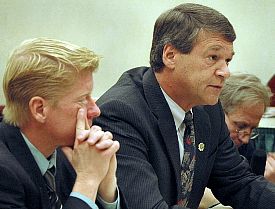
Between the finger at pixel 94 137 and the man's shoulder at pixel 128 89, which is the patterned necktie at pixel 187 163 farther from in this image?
the finger at pixel 94 137

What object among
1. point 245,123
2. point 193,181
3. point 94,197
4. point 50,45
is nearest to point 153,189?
point 94,197

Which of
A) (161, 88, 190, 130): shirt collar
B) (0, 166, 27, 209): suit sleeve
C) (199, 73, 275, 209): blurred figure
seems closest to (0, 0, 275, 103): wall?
(199, 73, 275, 209): blurred figure

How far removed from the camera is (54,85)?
129 centimetres

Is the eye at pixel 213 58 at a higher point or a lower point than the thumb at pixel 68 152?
higher

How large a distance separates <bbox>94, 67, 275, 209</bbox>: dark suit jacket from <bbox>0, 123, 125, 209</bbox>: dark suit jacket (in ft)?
0.89

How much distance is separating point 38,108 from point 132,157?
37cm

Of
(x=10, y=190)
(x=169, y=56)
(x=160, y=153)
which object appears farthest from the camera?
(x=169, y=56)

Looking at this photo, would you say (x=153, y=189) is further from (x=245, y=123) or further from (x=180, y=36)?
(x=245, y=123)

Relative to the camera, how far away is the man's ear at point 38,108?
129cm

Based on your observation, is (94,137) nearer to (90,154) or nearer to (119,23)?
(90,154)

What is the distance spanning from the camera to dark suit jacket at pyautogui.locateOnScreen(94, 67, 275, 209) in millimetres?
1524

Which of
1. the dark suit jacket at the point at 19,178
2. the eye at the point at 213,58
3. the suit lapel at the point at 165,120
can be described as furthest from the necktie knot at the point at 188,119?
the dark suit jacket at the point at 19,178

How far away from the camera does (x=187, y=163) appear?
1.79m

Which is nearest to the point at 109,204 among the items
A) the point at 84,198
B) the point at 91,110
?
the point at 84,198
